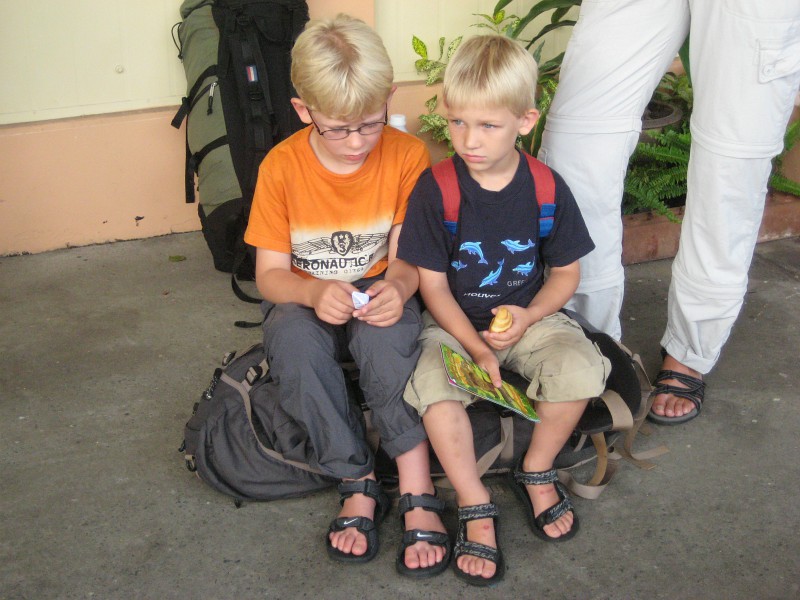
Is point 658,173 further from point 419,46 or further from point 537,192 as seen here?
point 537,192

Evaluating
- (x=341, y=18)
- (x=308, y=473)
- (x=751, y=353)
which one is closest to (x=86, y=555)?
(x=308, y=473)

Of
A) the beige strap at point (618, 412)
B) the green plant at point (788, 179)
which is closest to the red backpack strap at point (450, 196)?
the beige strap at point (618, 412)

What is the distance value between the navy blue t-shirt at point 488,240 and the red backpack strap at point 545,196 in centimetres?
1

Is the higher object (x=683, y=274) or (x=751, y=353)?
(x=683, y=274)

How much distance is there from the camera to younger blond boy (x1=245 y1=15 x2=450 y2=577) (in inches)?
85.7

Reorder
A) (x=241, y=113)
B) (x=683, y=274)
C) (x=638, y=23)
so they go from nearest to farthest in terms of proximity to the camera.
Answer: (x=638, y=23) < (x=683, y=274) < (x=241, y=113)

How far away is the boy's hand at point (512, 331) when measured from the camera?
2281mm

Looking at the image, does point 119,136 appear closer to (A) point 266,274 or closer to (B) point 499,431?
(A) point 266,274

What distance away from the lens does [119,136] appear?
3.67 m

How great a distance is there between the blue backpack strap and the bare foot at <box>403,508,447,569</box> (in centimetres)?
71

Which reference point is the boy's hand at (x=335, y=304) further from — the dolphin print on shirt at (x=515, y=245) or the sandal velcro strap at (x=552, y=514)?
the sandal velcro strap at (x=552, y=514)

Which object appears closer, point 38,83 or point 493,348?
point 493,348

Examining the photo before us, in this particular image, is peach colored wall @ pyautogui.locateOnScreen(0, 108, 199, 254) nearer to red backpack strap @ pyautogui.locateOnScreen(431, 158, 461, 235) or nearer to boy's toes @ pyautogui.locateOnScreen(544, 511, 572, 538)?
red backpack strap @ pyautogui.locateOnScreen(431, 158, 461, 235)

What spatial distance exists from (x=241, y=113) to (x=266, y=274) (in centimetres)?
112
